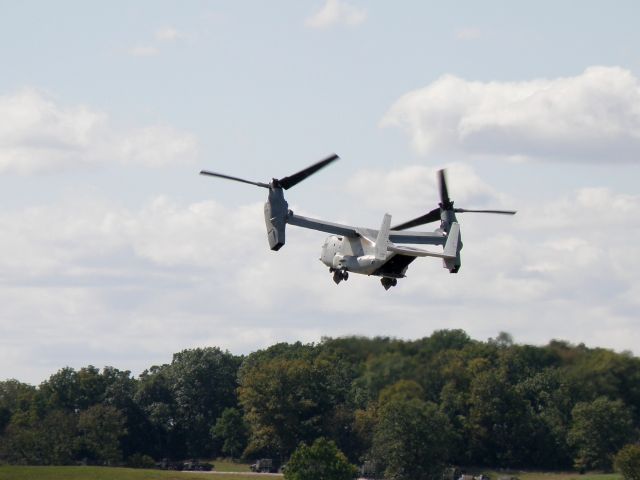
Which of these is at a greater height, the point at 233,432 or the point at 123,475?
the point at 233,432

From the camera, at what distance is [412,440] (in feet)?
514

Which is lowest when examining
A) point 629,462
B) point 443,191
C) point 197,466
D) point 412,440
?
point 629,462

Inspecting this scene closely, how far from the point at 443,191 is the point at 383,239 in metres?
10.7

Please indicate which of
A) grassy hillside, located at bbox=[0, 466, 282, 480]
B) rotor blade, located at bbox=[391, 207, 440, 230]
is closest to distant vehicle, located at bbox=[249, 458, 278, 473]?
grassy hillside, located at bbox=[0, 466, 282, 480]

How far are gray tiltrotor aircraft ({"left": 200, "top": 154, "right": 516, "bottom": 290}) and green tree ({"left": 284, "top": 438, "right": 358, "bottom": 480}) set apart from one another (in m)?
71.2

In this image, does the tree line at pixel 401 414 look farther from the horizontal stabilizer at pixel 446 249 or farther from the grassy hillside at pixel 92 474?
the horizontal stabilizer at pixel 446 249

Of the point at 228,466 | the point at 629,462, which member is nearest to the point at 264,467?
the point at 228,466

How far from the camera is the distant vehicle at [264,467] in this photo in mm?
166000

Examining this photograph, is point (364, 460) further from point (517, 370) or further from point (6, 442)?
point (6, 442)

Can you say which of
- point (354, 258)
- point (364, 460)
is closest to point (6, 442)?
point (364, 460)

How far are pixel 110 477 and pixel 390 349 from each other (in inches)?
1374

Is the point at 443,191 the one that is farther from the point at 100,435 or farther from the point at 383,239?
the point at 100,435

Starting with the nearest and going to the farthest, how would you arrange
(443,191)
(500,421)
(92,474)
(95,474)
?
(443,191)
(92,474)
(95,474)
(500,421)

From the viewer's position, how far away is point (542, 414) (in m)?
167
